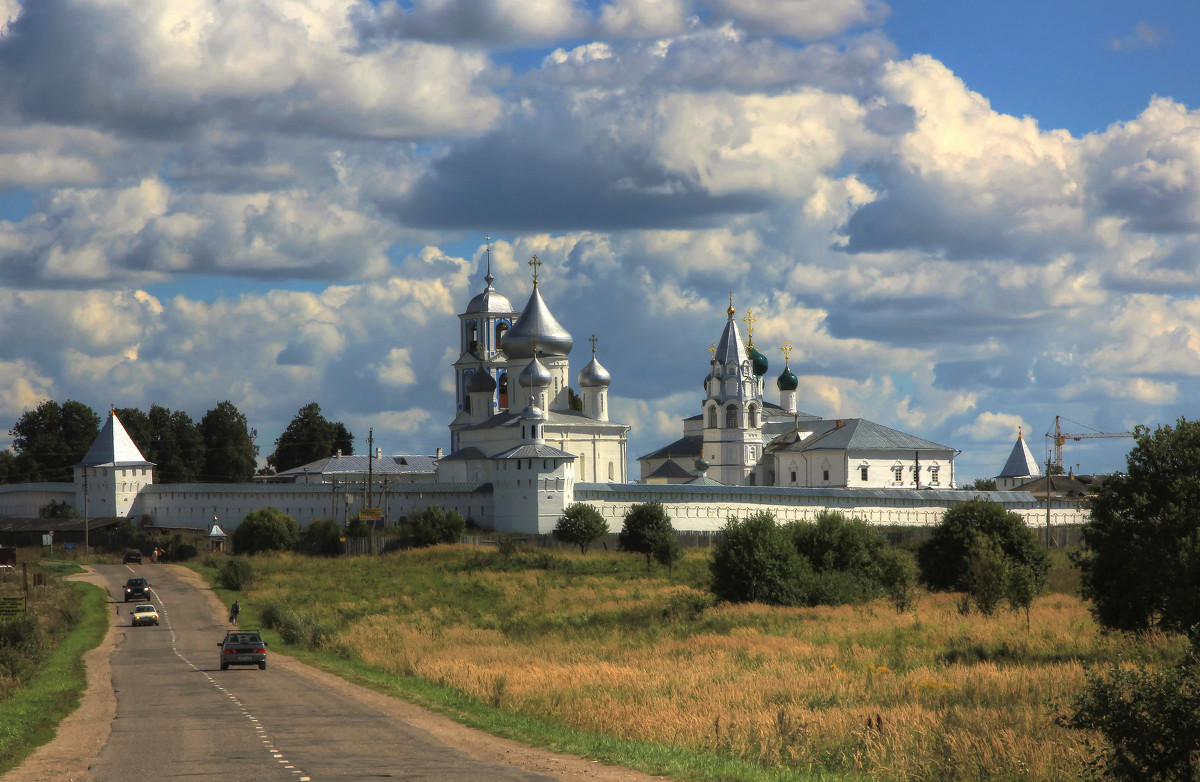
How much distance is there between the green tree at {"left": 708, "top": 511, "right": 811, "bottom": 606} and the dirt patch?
59.7ft

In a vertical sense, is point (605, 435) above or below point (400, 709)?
above

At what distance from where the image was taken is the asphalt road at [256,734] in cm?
1438

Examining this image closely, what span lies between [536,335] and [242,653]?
52.9m

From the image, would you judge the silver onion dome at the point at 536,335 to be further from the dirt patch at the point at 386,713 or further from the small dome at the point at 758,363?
the dirt patch at the point at 386,713

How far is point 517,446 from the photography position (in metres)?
67.4

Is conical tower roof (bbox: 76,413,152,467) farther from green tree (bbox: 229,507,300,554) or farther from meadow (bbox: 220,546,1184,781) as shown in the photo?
meadow (bbox: 220,546,1184,781)

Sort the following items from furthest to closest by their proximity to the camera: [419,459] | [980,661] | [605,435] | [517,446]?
[419,459], [605,435], [517,446], [980,661]

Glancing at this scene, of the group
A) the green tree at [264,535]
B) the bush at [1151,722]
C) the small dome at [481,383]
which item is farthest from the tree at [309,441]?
the bush at [1151,722]

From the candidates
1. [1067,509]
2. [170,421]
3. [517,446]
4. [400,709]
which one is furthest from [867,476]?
[400,709]

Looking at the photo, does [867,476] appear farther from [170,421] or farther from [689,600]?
[170,421]

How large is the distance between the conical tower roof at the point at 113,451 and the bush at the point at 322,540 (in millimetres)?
16902

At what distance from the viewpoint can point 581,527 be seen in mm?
60844

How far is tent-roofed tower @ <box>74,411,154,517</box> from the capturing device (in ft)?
245

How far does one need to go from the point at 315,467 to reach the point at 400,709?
7129 centimetres
